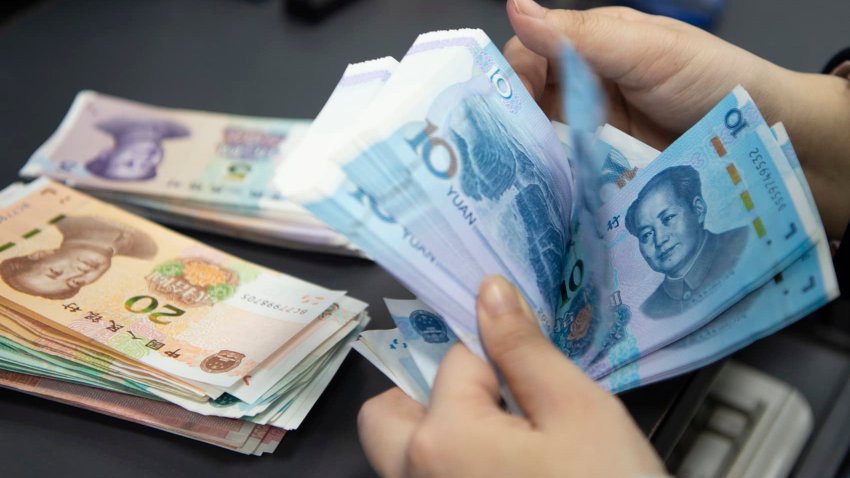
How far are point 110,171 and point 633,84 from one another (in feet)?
1.98

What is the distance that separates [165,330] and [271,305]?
0.31 ft

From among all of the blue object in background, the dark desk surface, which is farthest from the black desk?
the blue object in background

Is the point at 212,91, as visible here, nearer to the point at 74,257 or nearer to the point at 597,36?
the point at 74,257

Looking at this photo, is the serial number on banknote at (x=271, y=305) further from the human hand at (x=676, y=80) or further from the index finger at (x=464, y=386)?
the human hand at (x=676, y=80)

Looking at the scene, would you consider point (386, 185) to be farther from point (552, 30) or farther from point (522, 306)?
point (552, 30)

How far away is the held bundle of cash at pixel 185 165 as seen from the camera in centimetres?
83

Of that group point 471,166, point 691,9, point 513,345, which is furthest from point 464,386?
point 691,9

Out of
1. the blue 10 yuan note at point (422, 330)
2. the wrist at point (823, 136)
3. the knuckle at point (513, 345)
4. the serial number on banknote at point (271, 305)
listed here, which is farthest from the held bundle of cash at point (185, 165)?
the wrist at point (823, 136)

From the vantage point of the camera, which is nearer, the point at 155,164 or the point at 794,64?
the point at 155,164

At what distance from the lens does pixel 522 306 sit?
1.68 ft

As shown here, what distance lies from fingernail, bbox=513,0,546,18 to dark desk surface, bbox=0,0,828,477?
29 centimetres

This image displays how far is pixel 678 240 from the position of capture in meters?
0.60

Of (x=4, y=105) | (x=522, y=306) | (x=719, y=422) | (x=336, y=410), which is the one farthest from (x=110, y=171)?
(x=719, y=422)

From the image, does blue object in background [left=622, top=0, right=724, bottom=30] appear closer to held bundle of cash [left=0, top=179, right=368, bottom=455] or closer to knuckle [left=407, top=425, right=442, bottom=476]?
held bundle of cash [left=0, top=179, right=368, bottom=455]
